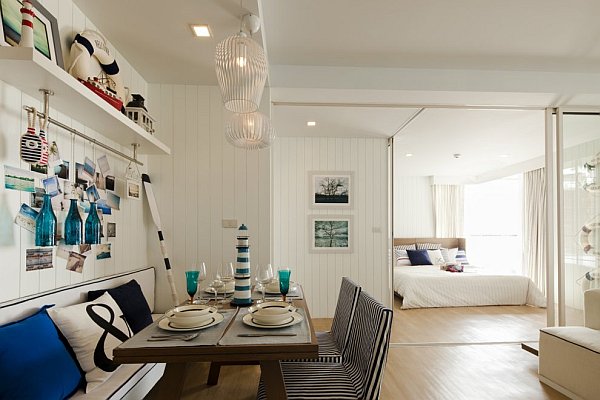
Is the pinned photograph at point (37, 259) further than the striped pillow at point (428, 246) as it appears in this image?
No

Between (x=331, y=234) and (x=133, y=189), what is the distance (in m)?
2.82

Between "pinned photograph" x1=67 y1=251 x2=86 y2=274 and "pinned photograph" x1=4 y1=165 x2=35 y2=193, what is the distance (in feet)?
1.69

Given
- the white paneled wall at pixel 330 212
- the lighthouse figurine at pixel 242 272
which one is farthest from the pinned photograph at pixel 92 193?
the white paneled wall at pixel 330 212

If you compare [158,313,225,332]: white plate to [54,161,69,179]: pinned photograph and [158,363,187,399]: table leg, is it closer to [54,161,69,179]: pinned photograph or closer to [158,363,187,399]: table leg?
[158,363,187,399]: table leg

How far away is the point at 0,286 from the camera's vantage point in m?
1.64

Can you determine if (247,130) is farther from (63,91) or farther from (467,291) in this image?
(467,291)

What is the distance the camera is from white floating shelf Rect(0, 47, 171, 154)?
1.43 meters

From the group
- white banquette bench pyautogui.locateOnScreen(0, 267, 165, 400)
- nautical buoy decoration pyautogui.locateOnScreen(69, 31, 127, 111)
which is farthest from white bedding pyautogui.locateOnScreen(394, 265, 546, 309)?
nautical buoy decoration pyautogui.locateOnScreen(69, 31, 127, 111)

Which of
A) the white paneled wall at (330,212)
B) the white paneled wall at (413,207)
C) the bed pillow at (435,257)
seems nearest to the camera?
the white paneled wall at (330,212)

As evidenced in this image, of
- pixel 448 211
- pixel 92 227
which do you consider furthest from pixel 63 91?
pixel 448 211

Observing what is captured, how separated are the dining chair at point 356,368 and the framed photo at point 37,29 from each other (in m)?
2.01

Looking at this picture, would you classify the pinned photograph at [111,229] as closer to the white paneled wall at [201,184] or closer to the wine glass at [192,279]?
the white paneled wall at [201,184]

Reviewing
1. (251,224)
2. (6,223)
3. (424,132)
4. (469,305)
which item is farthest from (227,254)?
(469,305)

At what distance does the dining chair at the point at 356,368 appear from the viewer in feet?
5.55
